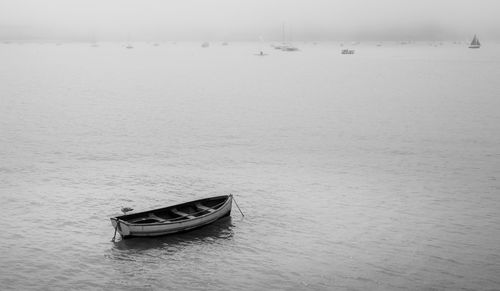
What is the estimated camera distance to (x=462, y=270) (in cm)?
4288

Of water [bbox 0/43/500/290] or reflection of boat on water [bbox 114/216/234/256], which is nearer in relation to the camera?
water [bbox 0/43/500/290]

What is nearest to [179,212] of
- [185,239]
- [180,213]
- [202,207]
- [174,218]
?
[180,213]

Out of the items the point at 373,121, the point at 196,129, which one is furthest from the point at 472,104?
the point at 196,129

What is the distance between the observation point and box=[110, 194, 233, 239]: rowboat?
4784 cm

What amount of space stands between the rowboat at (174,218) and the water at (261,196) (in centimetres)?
106

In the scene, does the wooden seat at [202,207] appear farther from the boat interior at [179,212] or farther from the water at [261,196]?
the water at [261,196]

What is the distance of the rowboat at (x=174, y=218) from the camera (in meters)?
47.8

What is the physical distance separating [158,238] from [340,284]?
1702 centimetres

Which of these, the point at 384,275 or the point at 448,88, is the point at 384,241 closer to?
the point at 384,275

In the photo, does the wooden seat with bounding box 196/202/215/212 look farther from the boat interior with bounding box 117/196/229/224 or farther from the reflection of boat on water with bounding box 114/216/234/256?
the reflection of boat on water with bounding box 114/216/234/256

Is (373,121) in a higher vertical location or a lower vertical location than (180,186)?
higher

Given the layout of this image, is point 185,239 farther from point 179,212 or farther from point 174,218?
point 179,212

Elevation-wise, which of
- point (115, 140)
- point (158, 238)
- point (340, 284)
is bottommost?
point (340, 284)

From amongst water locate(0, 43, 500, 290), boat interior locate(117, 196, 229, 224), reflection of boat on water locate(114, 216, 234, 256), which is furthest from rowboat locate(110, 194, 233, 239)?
water locate(0, 43, 500, 290)
